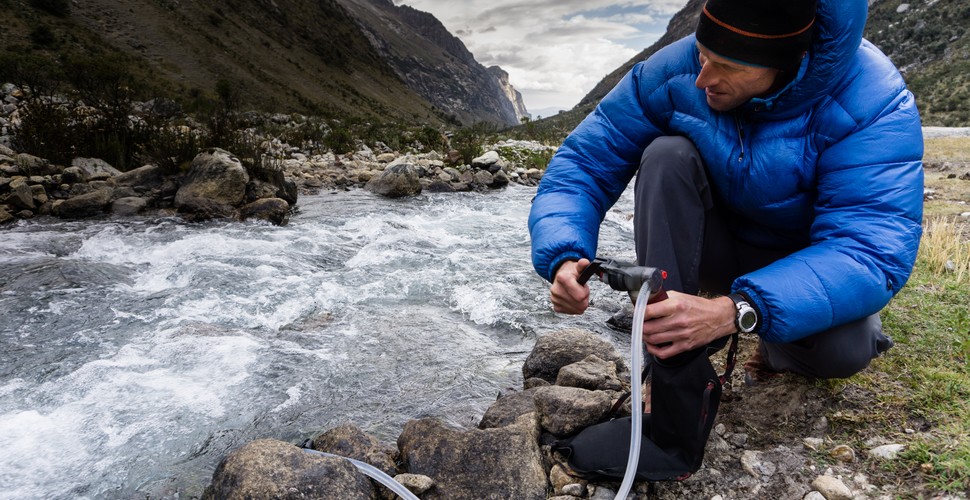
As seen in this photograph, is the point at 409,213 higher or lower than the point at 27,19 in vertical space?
lower

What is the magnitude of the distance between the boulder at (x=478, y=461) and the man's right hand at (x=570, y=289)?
0.63 meters

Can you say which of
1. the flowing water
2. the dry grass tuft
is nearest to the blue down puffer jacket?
the flowing water

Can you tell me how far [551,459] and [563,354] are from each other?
1.00m

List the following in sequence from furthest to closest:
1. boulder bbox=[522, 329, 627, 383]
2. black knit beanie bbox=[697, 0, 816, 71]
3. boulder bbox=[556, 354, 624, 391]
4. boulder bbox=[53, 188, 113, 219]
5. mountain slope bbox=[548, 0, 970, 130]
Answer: mountain slope bbox=[548, 0, 970, 130] → boulder bbox=[53, 188, 113, 219] → boulder bbox=[522, 329, 627, 383] → boulder bbox=[556, 354, 624, 391] → black knit beanie bbox=[697, 0, 816, 71]

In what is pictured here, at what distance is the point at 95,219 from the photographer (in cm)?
A: 687

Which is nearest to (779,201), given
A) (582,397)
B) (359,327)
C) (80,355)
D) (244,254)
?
(582,397)

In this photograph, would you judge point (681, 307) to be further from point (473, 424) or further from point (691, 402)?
point (473, 424)

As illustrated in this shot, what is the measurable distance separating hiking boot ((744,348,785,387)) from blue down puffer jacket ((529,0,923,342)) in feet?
2.16

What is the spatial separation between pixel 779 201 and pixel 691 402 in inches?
30.4

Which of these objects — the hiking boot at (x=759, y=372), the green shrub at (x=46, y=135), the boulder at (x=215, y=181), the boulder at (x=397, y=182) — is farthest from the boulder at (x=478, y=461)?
the green shrub at (x=46, y=135)

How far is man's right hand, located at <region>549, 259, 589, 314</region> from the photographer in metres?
1.68

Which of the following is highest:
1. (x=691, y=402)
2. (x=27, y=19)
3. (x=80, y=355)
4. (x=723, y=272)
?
(x=27, y=19)

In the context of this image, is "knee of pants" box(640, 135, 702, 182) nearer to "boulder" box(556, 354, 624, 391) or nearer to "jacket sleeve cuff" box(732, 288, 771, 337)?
"jacket sleeve cuff" box(732, 288, 771, 337)

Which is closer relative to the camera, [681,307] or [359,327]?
[681,307]
